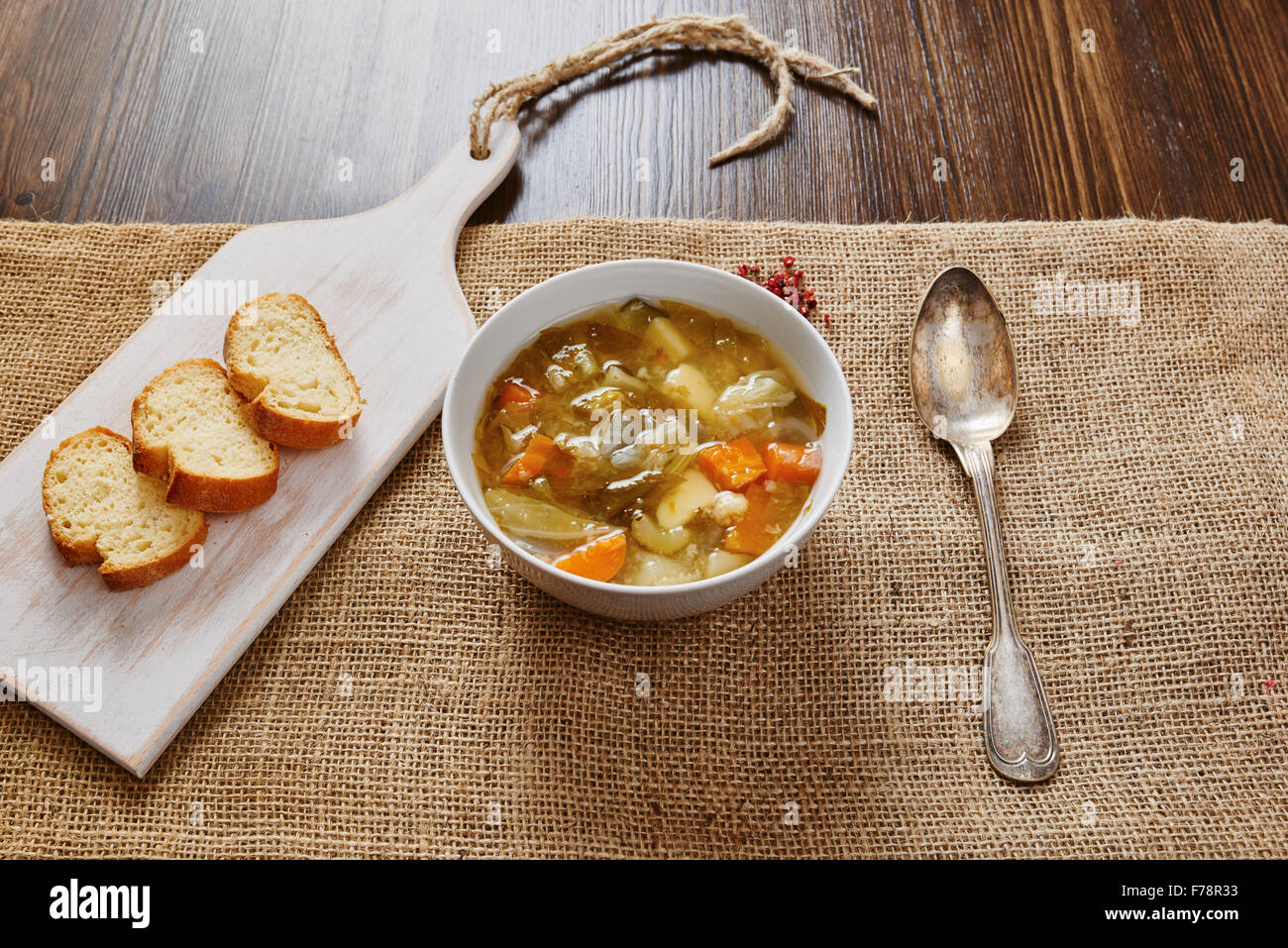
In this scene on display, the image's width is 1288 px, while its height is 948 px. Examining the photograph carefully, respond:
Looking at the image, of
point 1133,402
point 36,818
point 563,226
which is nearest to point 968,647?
point 1133,402

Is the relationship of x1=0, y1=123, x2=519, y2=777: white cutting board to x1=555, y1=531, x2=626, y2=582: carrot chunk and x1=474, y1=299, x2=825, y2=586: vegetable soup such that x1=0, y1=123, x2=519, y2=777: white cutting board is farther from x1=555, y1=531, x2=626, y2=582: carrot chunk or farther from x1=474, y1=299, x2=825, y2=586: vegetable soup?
x1=555, y1=531, x2=626, y2=582: carrot chunk

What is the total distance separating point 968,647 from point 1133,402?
844 mm

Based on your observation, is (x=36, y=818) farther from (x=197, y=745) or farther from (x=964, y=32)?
(x=964, y=32)

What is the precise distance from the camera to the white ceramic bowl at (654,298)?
181cm

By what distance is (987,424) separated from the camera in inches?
93.1

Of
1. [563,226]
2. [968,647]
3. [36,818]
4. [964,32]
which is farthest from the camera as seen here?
[964,32]

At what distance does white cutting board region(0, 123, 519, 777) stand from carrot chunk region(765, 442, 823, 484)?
0.93 meters

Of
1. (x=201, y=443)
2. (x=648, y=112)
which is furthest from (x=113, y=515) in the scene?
(x=648, y=112)

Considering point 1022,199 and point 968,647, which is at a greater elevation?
point 1022,199

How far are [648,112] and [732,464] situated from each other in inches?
61.3

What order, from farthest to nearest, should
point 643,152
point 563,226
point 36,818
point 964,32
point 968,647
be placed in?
point 964,32 < point 643,152 < point 563,226 < point 968,647 < point 36,818

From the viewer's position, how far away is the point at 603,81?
3.07 metres

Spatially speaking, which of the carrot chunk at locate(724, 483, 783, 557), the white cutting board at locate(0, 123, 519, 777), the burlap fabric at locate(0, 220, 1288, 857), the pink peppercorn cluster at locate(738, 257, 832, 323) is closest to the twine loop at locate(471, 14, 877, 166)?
the white cutting board at locate(0, 123, 519, 777)

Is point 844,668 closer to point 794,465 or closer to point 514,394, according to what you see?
point 794,465
